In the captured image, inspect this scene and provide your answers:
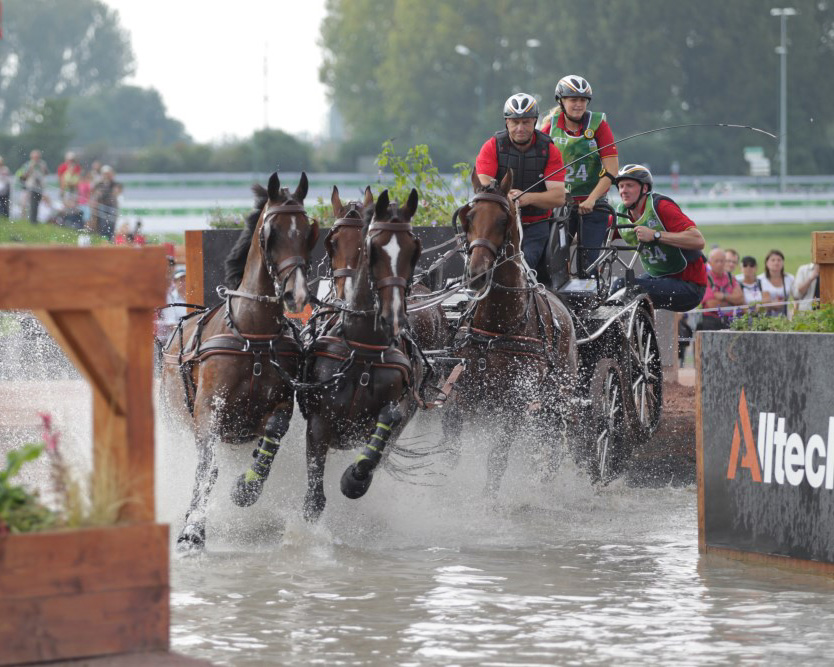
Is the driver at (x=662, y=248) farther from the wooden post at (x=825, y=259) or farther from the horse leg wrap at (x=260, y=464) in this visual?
the horse leg wrap at (x=260, y=464)

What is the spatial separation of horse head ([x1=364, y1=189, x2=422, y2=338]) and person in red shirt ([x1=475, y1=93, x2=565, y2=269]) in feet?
7.08

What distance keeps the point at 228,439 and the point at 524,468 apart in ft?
8.91

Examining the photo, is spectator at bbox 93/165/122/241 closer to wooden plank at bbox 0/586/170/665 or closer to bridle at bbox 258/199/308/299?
bridle at bbox 258/199/308/299

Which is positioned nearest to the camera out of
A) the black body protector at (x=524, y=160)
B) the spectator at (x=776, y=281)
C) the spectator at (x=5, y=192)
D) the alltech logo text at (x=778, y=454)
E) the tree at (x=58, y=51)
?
the alltech logo text at (x=778, y=454)

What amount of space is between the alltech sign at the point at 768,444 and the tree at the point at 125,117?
108 m

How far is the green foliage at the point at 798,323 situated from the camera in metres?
7.83

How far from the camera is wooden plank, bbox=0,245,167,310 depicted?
5.15 metres

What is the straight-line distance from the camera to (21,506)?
540 centimetres

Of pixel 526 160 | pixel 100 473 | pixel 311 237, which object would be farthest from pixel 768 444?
pixel 100 473

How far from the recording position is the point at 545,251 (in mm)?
11055

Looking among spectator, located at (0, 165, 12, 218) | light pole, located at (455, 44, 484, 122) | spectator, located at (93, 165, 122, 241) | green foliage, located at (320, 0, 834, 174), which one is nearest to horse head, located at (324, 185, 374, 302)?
spectator, located at (0, 165, 12, 218)

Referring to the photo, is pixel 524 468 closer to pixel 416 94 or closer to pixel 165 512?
pixel 165 512

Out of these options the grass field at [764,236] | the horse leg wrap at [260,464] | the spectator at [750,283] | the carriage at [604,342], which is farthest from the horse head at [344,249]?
the grass field at [764,236]

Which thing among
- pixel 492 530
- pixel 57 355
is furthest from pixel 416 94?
pixel 492 530
